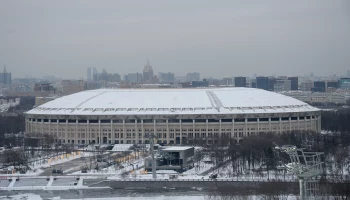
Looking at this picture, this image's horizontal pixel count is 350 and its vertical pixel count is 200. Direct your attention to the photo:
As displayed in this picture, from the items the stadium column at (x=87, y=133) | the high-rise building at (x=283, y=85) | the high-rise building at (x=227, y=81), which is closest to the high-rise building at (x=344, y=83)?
the high-rise building at (x=283, y=85)

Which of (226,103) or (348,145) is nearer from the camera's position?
(348,145)

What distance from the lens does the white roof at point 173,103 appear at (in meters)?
50.8

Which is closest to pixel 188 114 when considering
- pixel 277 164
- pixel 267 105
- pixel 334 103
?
pixel 267 105

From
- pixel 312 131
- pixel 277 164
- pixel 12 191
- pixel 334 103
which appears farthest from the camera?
pixel 334 103

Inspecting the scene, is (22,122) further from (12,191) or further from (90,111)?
(12,191)

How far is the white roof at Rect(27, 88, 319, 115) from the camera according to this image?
50.8 meters

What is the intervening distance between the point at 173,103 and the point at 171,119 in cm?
262

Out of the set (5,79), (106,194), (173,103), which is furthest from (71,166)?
(5,79)

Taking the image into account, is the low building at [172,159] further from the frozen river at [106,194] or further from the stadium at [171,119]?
the stadium at [171,119]

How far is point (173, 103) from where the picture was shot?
5238 centimetres

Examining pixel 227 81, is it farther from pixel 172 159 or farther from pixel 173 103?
pixel 172 159

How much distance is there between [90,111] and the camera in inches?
2024

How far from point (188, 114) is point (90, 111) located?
6748mm

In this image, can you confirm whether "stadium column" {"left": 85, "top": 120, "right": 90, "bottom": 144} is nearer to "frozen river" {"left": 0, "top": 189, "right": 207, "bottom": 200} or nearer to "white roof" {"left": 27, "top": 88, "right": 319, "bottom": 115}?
"white roof" {"left": 27, "top": 88, "right": 319, "bottom": 115}
